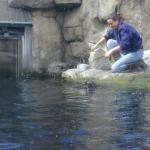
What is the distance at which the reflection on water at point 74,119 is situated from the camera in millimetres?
7531

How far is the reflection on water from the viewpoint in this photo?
753cm

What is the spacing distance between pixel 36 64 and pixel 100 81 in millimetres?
4104

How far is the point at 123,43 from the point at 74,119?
546 centimetres

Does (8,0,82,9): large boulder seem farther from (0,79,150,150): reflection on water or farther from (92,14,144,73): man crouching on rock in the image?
(0,79,150,150): reflection on water

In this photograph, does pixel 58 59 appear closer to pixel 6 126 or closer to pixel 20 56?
pixel 20 56

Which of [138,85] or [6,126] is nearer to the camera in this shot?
[6,126]

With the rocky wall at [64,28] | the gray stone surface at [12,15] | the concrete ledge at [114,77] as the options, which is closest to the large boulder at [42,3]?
the rocky wall at [64,28]

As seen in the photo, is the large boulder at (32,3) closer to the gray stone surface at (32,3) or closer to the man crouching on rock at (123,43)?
the gray stone surface at (32,3)

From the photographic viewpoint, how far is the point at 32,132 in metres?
8.23

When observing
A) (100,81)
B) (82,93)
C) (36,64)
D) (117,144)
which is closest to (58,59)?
(36,64)

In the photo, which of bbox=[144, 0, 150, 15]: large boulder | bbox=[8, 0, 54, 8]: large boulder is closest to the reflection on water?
bbox=[144, 0, 150, 15]: large boulder

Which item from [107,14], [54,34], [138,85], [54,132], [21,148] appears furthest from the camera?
[54,34]

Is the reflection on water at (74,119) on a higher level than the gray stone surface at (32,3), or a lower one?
lower

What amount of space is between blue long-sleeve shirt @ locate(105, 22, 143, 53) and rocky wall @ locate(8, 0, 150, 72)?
9.92 feet
